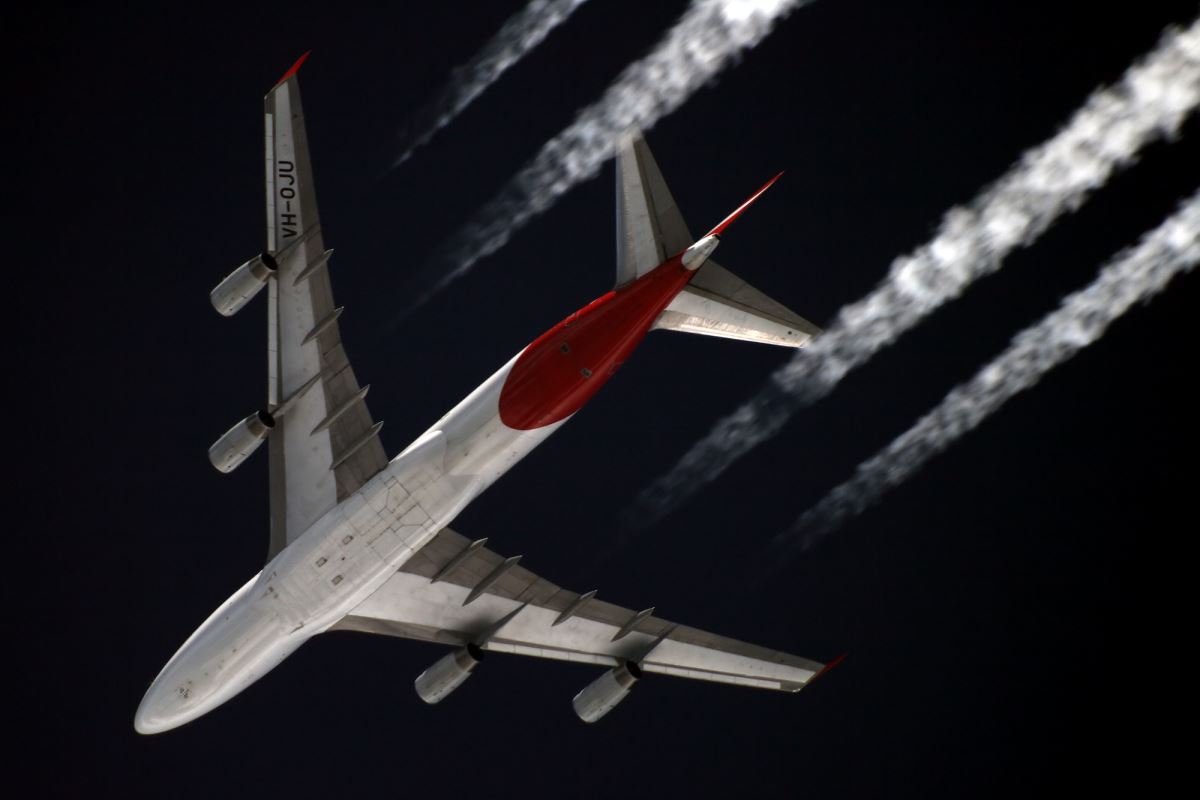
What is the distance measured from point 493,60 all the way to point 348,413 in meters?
11.9

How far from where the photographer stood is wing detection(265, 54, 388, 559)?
28.8 meters

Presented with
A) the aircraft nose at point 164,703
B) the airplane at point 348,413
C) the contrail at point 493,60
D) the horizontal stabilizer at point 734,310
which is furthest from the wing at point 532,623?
the contrail at point 493,60

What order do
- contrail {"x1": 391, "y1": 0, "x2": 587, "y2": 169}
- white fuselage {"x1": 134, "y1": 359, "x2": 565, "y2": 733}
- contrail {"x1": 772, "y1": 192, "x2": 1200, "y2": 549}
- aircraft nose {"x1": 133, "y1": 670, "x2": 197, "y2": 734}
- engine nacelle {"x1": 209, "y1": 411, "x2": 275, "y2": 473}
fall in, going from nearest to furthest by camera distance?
white fuselage {"x1": 134, "y1": 359, "x2": 565, "y2": 733}
engine nacelle {"x1": 209, "y1": 411, "x2": 275, "y2": 473}
aircraft nose {"x1": 133, "y1": 670, "x2": 197, "y2": 734}
contrail {"x1": 772, "y1": 192, "x2": 1200, "y2": 549}
contrail {"x1": 391, "y1": 0, "x2": 587, "y2": 169}

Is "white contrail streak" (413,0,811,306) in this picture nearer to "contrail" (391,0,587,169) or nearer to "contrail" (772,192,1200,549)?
"contrail" (391,0,587,169)

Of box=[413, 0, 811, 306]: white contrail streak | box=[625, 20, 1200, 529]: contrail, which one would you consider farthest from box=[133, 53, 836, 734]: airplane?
box=[413, 0, 811, 306]: white contrail streak

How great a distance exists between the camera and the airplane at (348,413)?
2830 centimetres

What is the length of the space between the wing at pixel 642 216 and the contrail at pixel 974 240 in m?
6.60

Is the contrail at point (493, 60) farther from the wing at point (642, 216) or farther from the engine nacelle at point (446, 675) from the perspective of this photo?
the engine nacelle at point (446, 675)

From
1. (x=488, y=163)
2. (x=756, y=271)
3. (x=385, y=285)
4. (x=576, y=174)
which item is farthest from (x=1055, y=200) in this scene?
(x=385, y=285)

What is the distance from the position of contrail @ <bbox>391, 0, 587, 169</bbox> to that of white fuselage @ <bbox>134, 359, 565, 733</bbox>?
11.2 m

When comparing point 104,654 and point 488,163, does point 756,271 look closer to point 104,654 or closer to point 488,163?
point 488,163

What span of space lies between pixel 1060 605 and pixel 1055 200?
1219 cm

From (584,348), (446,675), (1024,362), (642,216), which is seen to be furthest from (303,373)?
(1024,362)

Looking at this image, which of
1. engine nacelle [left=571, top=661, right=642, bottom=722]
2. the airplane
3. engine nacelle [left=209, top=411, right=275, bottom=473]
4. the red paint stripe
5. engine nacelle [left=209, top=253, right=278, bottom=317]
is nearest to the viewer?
the red paint stripe
